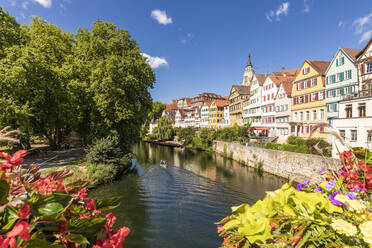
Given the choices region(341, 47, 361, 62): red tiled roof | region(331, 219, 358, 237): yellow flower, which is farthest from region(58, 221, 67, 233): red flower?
region(341, 47, 361, 62): red tiled roof

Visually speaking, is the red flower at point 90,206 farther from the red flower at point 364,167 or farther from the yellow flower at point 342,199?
the red flower at point 364,167

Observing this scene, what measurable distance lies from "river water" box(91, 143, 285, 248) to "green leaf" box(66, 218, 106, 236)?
8549 millimetres

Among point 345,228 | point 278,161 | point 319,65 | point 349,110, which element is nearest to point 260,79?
point 319,65

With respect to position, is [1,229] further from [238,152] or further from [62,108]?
[238,152]

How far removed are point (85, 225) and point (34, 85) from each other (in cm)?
1939

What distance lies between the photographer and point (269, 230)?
1.25m

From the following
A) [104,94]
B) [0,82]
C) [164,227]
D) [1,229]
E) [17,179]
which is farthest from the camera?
[104,94]

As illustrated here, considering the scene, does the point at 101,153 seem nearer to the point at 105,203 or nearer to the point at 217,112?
the point at 105,203

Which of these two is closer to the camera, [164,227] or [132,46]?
[164,227]

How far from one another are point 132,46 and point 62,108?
1059 centimetres

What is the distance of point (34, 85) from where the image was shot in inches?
634

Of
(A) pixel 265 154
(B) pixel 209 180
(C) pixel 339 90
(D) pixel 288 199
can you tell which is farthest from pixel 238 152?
(D) pixel 288 199

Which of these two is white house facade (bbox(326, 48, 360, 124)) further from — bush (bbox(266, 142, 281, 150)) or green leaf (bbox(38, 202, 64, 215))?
green leaf (bbox(38, 202, 64, 215))

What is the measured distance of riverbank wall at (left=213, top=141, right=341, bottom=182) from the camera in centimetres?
1775
